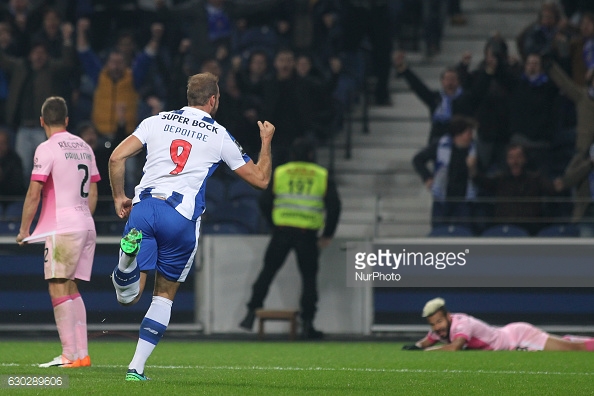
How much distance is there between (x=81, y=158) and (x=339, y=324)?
6.02 meters

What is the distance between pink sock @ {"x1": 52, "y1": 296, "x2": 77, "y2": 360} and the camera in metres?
9.48

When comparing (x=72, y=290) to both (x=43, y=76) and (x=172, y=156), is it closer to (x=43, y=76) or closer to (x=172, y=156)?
(x=172, y=156)

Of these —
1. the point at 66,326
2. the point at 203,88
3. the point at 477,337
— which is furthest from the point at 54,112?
the point at 477,337

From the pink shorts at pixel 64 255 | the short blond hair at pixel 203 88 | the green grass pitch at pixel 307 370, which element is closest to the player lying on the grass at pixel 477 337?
the green grass pitch at pixel 307 370

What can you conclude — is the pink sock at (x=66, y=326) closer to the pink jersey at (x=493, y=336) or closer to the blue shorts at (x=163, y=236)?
the blue shorts at (x=163, y=236)

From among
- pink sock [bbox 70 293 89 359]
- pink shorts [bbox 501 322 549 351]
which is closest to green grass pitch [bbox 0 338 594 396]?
pink sock [bbox 70 293 89 359]

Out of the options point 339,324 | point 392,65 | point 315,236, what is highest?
point 392,65

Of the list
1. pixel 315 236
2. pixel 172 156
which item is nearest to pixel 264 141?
pixel 172 156

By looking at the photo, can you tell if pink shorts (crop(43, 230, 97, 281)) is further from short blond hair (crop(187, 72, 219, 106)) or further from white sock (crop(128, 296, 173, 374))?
short blond hair (crop(187, 72, 219, 106))

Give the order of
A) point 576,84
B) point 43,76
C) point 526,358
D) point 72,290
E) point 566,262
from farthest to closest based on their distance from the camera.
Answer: point 43,76
point 576,84
point 566,262
point 526,358
point 72,290

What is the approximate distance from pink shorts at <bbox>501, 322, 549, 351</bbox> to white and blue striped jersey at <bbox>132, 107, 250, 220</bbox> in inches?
221

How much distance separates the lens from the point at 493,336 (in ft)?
41.8

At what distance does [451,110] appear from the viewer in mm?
16375

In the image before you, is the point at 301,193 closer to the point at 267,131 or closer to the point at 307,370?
the point at 307,370
